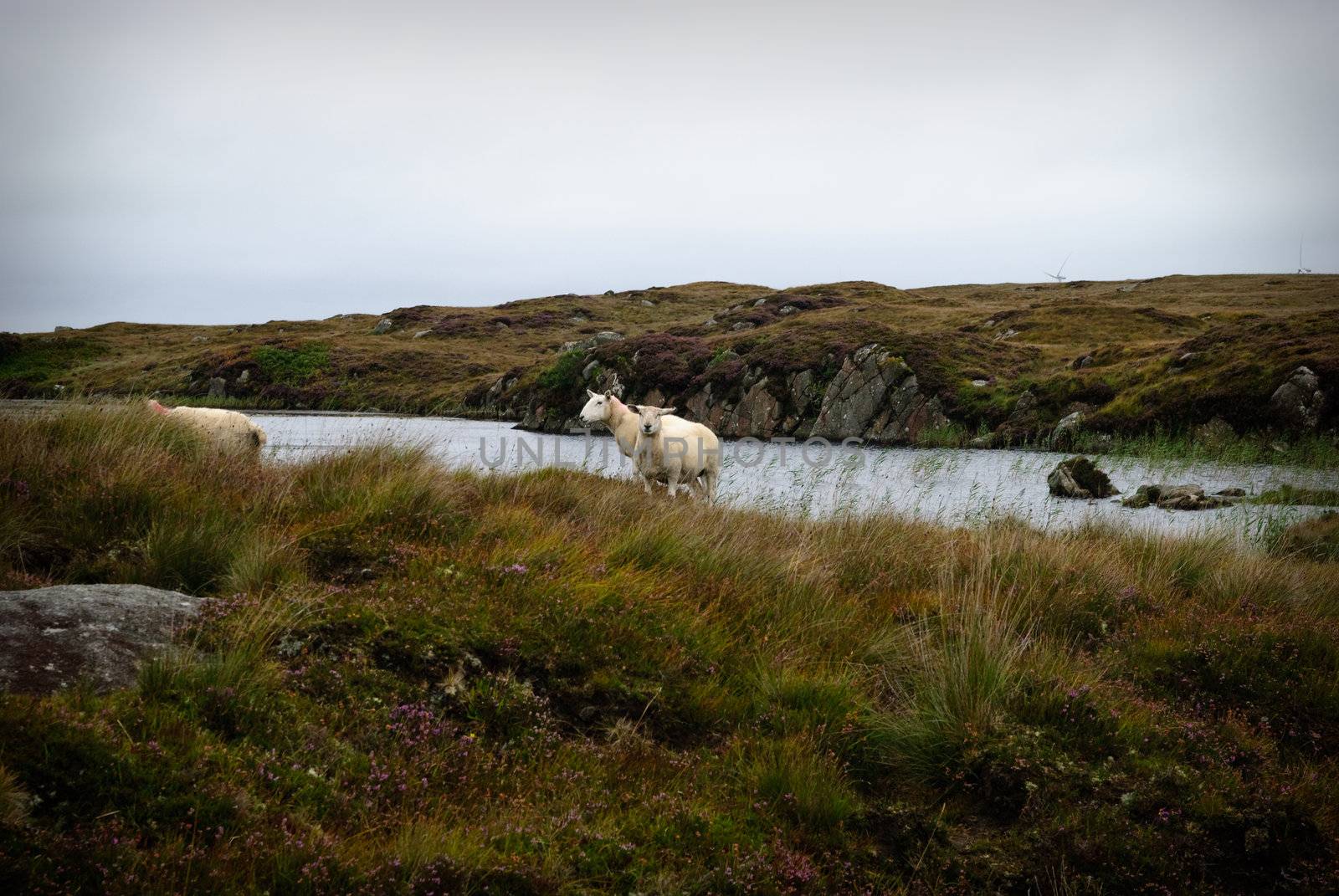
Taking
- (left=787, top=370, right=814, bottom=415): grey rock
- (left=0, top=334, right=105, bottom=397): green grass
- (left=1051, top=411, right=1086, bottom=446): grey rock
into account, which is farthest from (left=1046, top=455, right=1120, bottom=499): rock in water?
(left=0, top=334, right=105, bottom=397): green grass

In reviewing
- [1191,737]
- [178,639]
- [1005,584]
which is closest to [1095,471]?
[1005,584]

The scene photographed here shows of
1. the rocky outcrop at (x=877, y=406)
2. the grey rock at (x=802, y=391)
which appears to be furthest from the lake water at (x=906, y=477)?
the grey rock at (x=802, y=391)

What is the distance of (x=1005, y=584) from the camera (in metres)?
8.39

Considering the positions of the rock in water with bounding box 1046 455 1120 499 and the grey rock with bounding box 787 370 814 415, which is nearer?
the rock in water with bounding box 1046 455 1120 499

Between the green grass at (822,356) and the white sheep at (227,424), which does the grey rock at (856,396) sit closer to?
the green grass at (822,356)

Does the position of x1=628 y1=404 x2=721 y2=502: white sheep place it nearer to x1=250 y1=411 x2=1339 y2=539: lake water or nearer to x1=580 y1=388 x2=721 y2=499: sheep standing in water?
x1=580 y1=388 x2=721 y2=499: sheep standing in water

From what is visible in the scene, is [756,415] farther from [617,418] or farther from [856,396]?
[617,418]

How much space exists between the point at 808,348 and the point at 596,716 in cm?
4761

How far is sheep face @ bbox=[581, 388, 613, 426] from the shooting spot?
19.6 m

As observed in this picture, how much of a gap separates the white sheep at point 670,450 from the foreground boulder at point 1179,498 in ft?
45.4

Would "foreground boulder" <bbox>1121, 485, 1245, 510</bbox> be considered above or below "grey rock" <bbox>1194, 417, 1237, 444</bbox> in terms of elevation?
below

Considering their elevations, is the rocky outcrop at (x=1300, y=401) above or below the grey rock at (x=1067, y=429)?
above

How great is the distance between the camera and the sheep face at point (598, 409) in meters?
19.6

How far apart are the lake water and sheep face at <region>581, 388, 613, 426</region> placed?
48.5 inches
